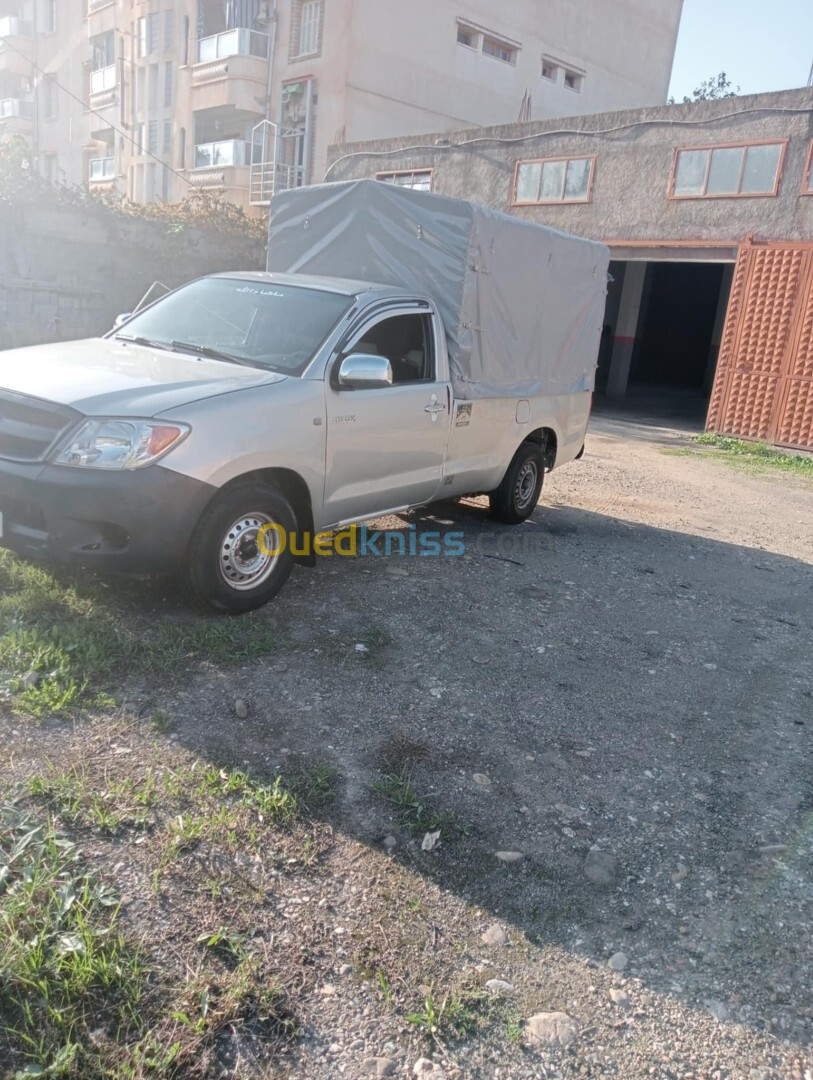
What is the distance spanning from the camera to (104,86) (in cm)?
3534

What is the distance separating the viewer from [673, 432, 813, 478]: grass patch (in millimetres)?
13289

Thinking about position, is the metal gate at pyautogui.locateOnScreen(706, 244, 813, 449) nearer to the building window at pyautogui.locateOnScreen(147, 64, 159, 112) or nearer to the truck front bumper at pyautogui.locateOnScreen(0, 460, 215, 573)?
the truck front bumper at pyautogui.locateOnScreen(0, 460, 215, 573)

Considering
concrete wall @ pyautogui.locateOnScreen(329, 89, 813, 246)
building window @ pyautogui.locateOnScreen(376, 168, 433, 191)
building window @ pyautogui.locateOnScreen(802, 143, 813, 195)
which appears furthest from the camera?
building window @ pyautogui.locateOnScreen(376, 168, 433, 191)

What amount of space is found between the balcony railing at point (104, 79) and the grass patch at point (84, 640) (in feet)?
119

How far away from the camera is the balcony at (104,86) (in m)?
34.5

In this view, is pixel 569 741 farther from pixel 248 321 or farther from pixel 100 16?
pixel 100 16

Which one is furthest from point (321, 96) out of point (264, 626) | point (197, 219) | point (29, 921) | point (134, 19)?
point (29, 921)

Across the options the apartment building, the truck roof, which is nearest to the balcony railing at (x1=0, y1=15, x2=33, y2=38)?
the apartment building

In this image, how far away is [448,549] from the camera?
6.82 metres

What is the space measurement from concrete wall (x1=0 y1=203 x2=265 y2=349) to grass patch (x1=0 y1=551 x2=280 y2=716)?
1190 centimetres

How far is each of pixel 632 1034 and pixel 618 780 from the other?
1351mm

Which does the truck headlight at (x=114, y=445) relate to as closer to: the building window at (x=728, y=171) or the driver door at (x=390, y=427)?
the driver door at (x=390, y=427)

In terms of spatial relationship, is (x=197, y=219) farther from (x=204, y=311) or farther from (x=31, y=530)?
(x=31, y=530)

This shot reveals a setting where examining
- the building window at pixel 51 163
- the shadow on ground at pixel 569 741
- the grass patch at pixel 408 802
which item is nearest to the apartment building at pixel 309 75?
the building window at pixel 51 163
